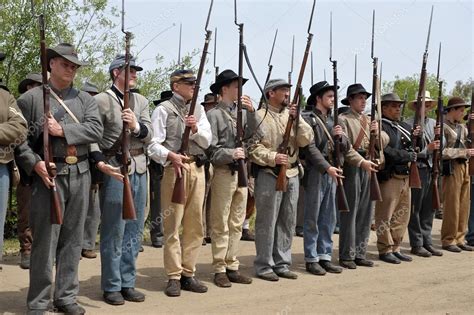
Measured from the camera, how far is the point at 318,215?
8234 mm

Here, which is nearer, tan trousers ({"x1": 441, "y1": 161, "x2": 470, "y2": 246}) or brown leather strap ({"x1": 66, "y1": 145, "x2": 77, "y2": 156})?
brown leather strap ({"x1": 66, "y1": 145, "x2": 77, "y2": 156})

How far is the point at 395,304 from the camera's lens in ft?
21.6

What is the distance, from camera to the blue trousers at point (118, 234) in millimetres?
6223

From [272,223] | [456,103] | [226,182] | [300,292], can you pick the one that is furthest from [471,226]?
[226,182]

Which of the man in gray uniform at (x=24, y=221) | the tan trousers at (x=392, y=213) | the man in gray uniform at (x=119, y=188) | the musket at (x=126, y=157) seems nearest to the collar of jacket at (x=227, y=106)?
the man in gray uniform at (x=119, y=188)

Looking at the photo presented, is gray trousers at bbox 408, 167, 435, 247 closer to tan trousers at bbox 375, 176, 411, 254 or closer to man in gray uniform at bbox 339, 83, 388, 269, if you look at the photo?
tan trousers at bbox 375, 176, 411, 254

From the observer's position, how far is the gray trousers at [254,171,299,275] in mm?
7590

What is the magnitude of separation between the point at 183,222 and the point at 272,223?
121 cm

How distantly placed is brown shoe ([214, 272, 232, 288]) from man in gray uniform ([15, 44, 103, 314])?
181 centimetres

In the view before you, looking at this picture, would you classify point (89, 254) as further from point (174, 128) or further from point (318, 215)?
point (318, 215)

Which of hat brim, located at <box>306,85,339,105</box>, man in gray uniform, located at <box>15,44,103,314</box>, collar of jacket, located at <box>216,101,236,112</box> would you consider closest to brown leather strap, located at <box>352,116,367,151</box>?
hat brim, located at <box>306,85,339,105</box>

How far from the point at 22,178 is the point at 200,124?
1.99 meters

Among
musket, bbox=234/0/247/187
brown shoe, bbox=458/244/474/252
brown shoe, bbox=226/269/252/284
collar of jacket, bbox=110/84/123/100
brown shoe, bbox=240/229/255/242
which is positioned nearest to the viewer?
collar of jacket, bbox=110/84/123/100

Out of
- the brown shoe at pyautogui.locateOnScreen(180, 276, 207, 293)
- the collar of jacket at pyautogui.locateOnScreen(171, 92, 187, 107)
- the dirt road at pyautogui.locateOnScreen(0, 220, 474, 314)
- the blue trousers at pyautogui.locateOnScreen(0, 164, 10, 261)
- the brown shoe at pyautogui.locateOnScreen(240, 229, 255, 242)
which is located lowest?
the dirt road at pyautogui.locateOnScreen(0, 220, 474, 314)
